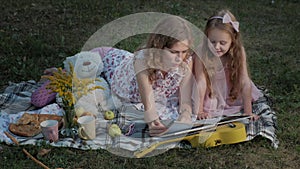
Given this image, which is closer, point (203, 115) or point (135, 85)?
point (203, 115)

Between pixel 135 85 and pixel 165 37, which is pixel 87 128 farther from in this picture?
pixel 165 37

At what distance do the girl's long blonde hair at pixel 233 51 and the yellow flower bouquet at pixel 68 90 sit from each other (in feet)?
3.28

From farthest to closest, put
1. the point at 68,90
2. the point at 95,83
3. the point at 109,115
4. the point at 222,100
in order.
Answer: the point at 95,83
the point at 222,100
the point at 109,115
the point at 68,90

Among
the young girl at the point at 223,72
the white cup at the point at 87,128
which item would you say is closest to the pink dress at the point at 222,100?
the young girl at the point at 223,72

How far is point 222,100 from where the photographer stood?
3.60 metres

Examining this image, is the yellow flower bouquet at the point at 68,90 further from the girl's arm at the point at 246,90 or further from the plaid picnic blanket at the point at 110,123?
the girl's arm at the point at 246,90

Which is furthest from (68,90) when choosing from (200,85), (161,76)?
(200,85)

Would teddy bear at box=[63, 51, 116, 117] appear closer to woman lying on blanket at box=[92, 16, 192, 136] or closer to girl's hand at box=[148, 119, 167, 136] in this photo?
woman lying on blanket at box=[92, 16, 192, 136]

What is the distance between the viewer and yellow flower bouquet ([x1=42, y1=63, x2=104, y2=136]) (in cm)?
311

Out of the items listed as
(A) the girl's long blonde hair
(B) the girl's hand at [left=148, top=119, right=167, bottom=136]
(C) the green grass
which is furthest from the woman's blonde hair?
(C) the green grass

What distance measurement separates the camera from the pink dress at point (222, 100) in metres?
3.54

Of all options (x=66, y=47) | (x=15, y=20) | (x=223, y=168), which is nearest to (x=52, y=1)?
(x=15, y=20)

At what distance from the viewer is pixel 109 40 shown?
512cm

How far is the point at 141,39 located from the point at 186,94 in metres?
1.80
